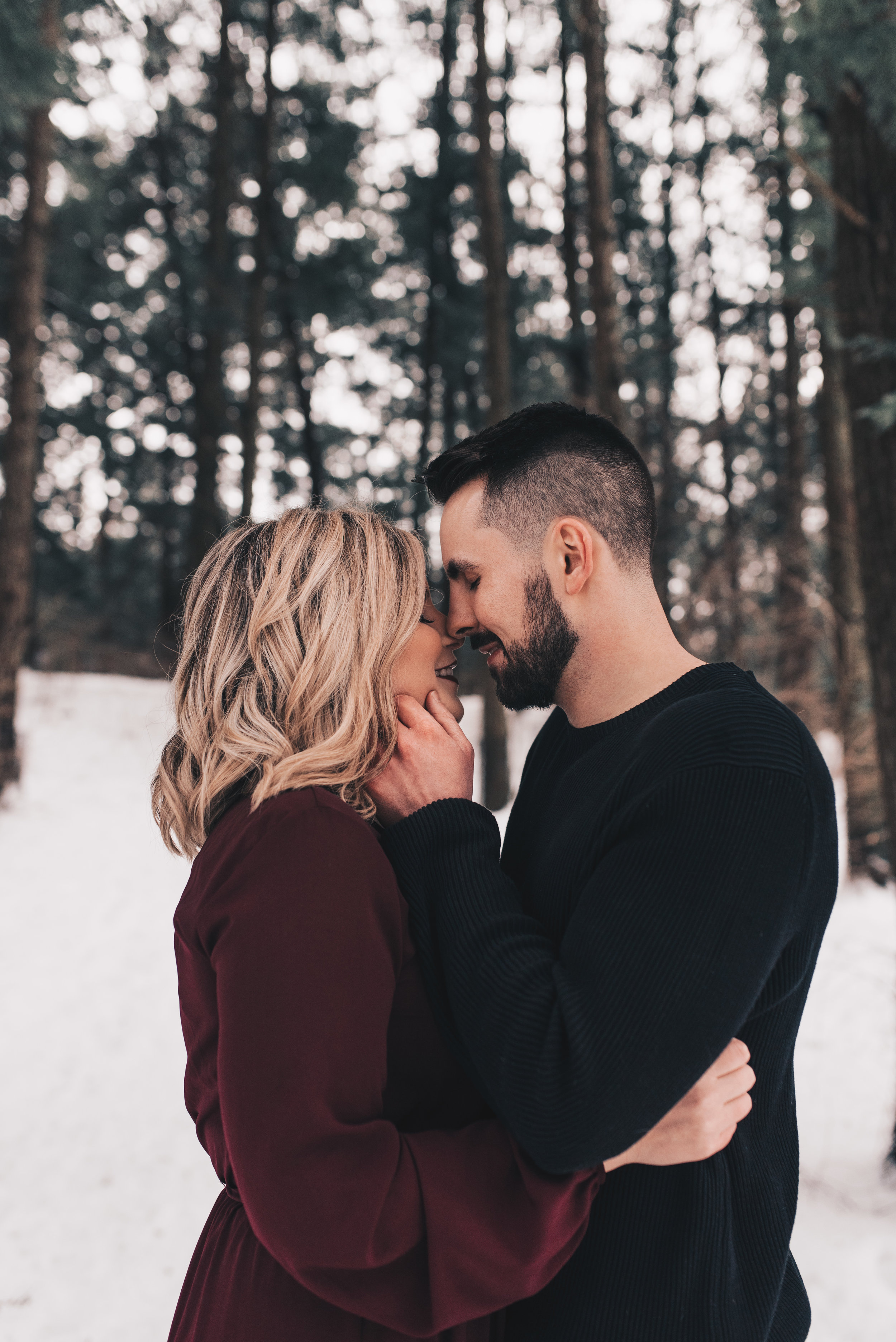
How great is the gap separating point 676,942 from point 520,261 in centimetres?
1670

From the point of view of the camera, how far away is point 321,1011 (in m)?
1.19

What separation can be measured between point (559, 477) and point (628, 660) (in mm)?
415

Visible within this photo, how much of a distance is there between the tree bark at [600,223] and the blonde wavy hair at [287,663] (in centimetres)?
521

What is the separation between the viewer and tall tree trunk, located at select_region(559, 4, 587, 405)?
31.5 feet

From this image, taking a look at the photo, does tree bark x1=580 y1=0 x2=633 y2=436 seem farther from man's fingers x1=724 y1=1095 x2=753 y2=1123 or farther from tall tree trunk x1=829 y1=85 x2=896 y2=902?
man's fingers x1=724 y1=1095 x2=753 y2=1123

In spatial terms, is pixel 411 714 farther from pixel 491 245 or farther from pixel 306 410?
pixel 306 410

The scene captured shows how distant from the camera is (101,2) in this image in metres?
7.82

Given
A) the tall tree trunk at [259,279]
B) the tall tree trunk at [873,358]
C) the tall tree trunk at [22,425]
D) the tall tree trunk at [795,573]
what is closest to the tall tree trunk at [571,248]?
the tall tree trunk at [795,573]

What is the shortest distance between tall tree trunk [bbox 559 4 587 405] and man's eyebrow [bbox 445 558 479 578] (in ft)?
26.2

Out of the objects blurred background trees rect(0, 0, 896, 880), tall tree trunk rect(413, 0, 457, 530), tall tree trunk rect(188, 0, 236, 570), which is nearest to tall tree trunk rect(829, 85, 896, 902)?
blurred background trees rect(0, 0, 896, 880)

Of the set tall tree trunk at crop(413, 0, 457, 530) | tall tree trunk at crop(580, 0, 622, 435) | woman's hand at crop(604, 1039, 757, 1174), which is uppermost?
tall tree trunk at crop(413, 0, 457, 530)

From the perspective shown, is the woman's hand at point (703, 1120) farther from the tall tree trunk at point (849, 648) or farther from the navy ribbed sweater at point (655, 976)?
the tall tree trunk at point (849, 648)

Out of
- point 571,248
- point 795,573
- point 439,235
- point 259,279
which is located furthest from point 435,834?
point 439,235

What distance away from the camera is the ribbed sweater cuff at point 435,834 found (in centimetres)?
145
